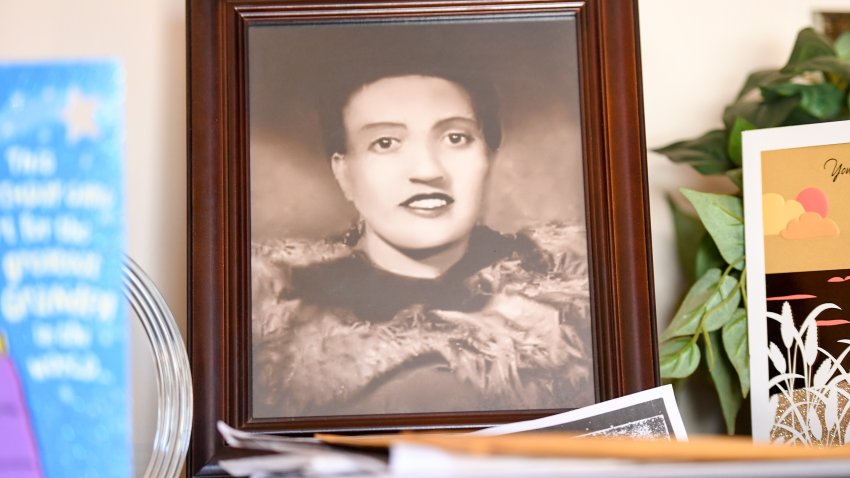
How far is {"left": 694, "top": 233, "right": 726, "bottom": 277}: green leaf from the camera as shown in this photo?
82 cm

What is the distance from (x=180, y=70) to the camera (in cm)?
90

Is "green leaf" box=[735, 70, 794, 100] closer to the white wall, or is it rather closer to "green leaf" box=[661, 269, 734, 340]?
the white wall

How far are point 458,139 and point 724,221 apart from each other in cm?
25

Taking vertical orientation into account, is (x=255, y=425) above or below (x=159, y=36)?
below

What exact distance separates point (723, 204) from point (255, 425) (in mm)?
464

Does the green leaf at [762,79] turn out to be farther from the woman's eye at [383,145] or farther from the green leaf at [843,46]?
the woman's eye at [383,145]

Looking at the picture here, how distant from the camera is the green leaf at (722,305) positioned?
77cm

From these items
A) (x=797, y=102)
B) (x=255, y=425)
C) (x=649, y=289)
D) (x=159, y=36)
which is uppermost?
(x=159, y=36)

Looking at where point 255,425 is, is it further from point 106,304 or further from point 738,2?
point 738,2

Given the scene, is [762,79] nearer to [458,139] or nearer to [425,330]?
[458,139]

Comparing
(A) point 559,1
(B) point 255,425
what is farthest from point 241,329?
(A) point 559,1

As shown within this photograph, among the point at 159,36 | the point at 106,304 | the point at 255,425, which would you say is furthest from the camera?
the point at 159,36

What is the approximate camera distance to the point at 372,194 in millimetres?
793

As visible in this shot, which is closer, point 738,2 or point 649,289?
point 649,289
